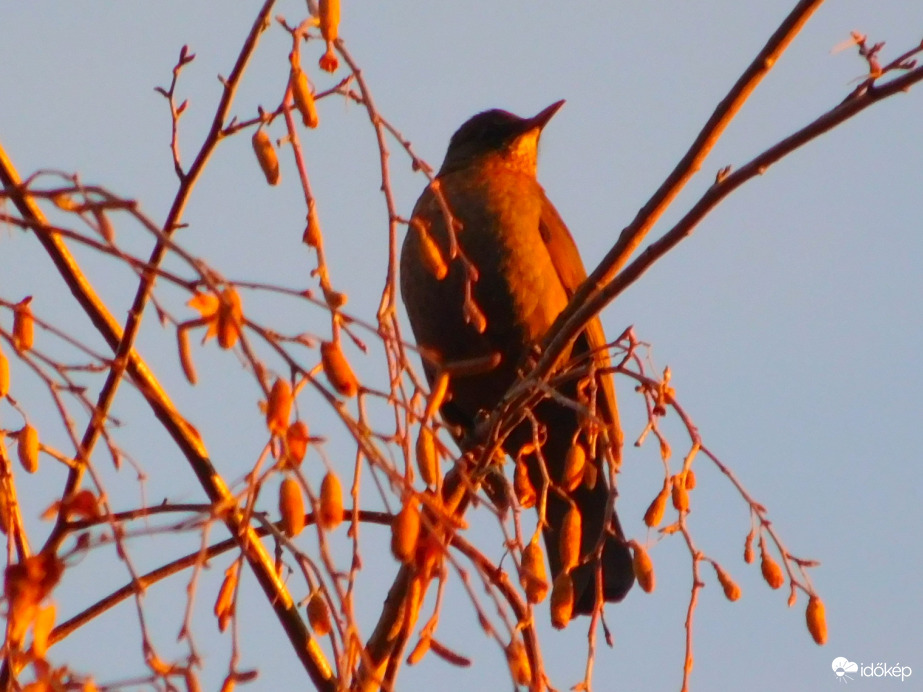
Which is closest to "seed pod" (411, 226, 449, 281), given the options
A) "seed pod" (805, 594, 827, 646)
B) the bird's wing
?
"seed pod" (805, 594, 827, 646)

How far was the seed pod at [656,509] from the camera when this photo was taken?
8.44 feet

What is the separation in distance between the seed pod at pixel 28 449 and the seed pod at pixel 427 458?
1.89ft

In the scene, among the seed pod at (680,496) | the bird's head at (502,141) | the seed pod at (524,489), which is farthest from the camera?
the bird's head at (502,141)

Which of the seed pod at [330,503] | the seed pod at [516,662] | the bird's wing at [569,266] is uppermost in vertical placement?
the bird's wing at [569,266]

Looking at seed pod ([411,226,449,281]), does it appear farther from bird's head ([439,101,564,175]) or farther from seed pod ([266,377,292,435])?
bird's head ([439,101,564,175])

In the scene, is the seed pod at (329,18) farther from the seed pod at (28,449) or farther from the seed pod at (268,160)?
the seed pod at (28,449)

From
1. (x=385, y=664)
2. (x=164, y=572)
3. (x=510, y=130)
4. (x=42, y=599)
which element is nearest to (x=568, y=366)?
(x=385, y=664)

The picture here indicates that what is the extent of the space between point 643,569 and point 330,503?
33.9 inches

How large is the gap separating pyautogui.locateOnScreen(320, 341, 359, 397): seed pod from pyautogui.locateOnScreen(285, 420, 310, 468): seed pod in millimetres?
81

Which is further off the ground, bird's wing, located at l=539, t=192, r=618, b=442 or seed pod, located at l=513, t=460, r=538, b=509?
bird's wing, located at l=539, t=192, r=618, b=442

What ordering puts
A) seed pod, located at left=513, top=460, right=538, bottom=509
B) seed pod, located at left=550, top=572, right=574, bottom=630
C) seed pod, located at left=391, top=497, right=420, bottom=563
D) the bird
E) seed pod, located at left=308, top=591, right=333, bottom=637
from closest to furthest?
1. seed pod, located at left=391, top=497, right=420, bottom=563
2. seed pod, located at left=308, top=591, right=333, bottom=637
3. seed pod, located at left=550, top=572, right=574, bottom=630
4. seed pod, located at left=513, top=460, right=538, bottom=509
5. the bird

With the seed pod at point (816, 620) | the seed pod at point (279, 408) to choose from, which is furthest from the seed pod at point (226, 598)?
the seed pod at point (816, 620)

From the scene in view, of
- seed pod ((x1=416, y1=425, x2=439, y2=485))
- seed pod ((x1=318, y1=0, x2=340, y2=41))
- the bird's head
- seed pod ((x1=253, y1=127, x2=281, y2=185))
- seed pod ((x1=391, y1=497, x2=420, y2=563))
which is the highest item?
the bird's head

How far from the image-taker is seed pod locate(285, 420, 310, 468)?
1.74 meters
